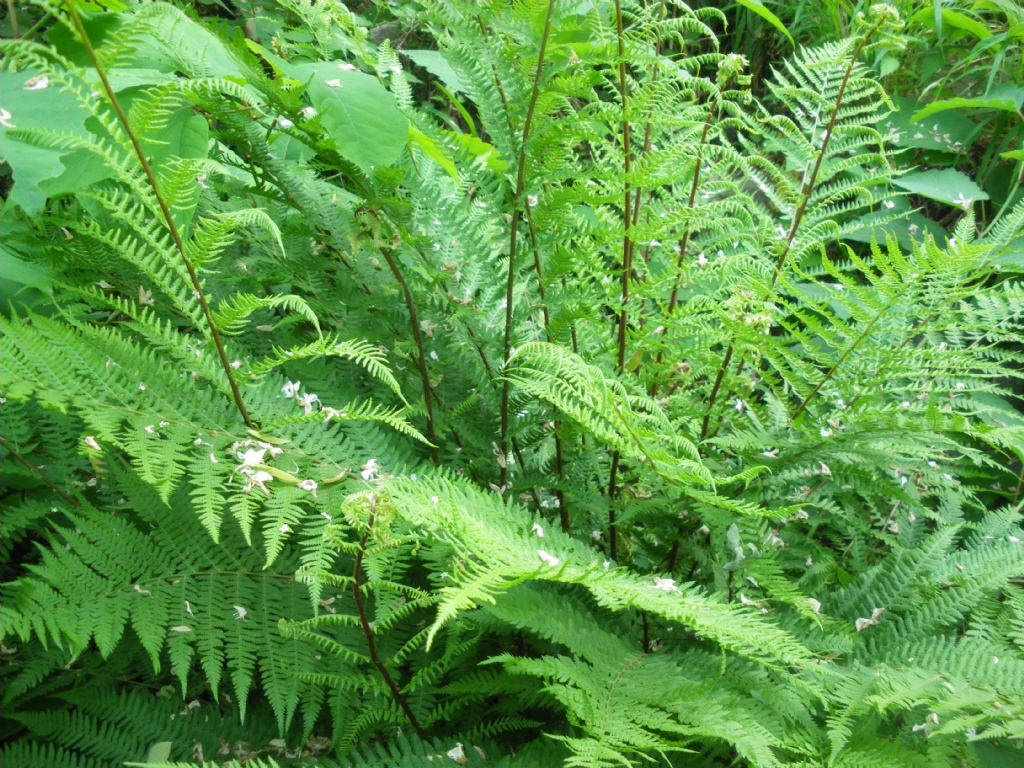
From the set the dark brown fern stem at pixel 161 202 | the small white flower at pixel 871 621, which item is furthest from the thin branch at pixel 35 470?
the small white flower at pixel 871 621

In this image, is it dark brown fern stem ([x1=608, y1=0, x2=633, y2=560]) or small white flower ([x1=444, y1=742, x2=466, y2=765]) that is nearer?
small white flower ([x1=444, y1=742, x2=466, y2=765])

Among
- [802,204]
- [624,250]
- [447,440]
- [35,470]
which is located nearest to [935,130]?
[802,204]

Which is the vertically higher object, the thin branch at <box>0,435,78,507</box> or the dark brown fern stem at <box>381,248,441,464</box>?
the dark brown fern stem at <box>381,248,441,464</box>

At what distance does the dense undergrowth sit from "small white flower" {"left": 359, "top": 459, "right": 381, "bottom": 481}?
0.02 metres

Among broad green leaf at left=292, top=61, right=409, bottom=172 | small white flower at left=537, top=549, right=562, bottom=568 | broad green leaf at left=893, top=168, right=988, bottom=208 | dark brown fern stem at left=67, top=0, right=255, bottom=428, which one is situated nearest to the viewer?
dark brown fern stem at left=67, top=0, right=255, bottom=428

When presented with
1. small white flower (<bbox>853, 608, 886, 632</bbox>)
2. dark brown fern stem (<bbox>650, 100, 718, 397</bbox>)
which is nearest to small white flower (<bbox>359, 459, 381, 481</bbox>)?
dark brown fern stem (<bbox>650, 100, 718, 397</bbox>)

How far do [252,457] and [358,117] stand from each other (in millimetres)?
402

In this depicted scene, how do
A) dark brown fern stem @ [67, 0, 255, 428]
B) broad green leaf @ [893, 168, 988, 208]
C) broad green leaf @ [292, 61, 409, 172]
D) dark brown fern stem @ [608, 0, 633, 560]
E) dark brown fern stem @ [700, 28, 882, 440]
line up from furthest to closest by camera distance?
broad green leaf @ [893, 168, 988, 208] < dark brown fern stem @ [700, 28, 882, 440] < dark brown fern stem @ [608, 0, 633, 560] < broad green leaf @ [292, 61, 409, 172] < dark brown fern stem @ [67, 0, 255, 428]

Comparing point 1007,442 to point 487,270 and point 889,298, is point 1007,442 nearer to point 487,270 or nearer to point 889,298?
point 889,298

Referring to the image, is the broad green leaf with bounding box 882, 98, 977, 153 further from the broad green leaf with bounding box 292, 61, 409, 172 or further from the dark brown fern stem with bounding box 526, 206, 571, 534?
the broad green leaf with bounding box 292, 61, 409, 172

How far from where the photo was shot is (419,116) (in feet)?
3.73

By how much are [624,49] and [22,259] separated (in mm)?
842

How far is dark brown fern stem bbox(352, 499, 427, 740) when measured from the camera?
0.77m

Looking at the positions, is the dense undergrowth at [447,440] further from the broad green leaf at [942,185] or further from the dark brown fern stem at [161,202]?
the broad green leaf at [942,185]
